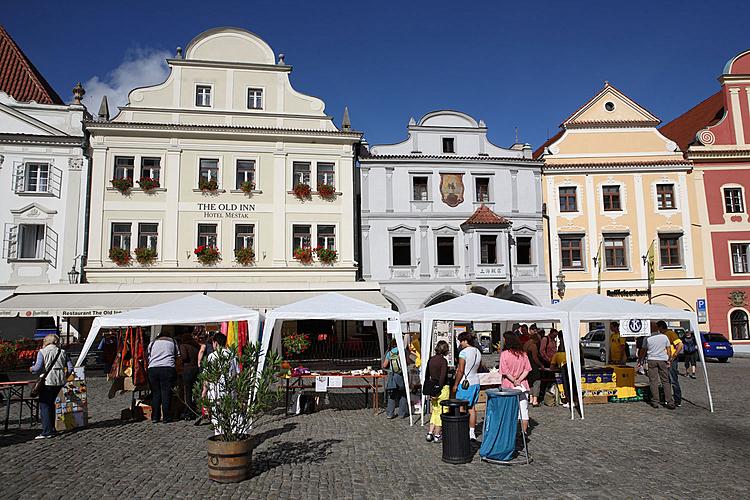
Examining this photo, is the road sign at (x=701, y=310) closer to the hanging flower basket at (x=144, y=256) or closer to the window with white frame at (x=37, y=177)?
the hanging flower basket at (x=144, y=256)

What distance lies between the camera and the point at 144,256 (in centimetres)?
2295

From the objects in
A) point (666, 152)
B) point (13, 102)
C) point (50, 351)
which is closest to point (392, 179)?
point (666, 152)

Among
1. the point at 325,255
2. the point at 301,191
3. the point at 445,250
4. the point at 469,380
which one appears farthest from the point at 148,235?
the point at 469,380

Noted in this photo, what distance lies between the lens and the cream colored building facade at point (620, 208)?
2778 cm

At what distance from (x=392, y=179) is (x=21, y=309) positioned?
15594 mm

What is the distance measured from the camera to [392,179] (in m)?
26.7

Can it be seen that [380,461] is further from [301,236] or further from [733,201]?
[733,201]

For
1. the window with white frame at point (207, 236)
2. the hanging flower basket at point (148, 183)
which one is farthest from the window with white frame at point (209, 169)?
the window with white frame at point (207, 236)

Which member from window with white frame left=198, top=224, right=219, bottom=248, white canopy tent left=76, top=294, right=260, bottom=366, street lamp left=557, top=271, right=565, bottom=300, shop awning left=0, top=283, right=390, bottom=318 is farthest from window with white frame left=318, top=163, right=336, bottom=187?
white canopy tent left=76, top=294, right=260, bottom=366

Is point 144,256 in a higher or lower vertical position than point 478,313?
higher

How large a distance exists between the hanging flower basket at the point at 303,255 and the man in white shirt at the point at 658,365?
1478cm

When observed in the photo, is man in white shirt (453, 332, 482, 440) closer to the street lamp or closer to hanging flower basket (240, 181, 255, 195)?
hanging flower basket (240, 181, 255, 195)

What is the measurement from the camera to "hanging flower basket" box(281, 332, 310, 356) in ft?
72.5

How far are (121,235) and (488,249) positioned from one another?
15877 millimetres
